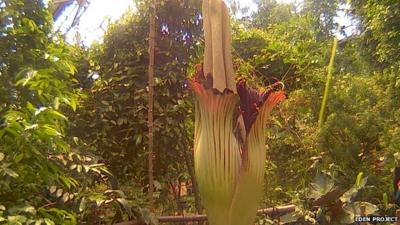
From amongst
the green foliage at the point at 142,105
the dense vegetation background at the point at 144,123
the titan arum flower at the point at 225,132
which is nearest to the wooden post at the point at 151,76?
the dense vegetation background at the point at 144,123

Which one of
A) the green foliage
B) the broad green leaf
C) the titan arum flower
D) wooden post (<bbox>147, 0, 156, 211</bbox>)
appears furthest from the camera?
the green foliage

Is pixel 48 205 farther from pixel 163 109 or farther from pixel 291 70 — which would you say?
pixel 291 70

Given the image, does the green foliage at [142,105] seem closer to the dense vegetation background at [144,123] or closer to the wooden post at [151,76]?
the dense vegetation background at [144,123]

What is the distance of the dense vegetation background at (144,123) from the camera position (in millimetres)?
1550

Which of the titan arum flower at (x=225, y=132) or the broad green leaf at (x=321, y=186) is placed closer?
the titan arum flower at (x=225, y=132)

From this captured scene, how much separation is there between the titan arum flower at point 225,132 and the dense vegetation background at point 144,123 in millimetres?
473

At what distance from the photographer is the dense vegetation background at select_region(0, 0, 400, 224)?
5.08ft

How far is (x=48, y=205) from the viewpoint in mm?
1622

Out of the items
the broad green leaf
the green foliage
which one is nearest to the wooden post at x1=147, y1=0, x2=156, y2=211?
the green foliage

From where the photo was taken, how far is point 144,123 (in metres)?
2.56

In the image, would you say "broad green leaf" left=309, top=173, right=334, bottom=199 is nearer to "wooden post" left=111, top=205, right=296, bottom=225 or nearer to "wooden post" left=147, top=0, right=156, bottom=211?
"wooden post" left=111, top=205, right=296, bottom=225

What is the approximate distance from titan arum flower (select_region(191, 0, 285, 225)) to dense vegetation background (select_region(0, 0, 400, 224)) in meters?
0.47

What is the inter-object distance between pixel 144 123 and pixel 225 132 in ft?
3.67

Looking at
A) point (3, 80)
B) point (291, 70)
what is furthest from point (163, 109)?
point (291, 70)
